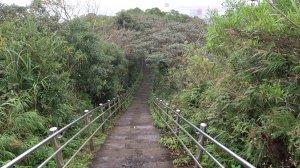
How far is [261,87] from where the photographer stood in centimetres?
396

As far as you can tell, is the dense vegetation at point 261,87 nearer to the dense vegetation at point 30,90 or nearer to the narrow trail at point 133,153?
the narrow trail at point 133,153

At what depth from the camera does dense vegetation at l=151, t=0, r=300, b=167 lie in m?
3.62

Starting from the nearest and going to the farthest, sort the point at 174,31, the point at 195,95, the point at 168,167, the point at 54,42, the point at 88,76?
the point at 168,167, the point at 54,42, the point at 195,95, the point at 88,76, the point at 174,31

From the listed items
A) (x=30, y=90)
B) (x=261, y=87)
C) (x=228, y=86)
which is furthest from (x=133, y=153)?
(x=261, y=87)

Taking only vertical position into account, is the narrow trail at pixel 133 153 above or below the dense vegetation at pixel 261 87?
below

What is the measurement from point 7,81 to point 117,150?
2.66 meters

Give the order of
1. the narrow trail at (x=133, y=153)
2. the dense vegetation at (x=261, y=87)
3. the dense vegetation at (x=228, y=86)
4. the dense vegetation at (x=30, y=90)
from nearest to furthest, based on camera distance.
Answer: the dense vegetation at (x=261, y=87) < the dense vegetation at (x=228, y=86) < the narrow trail at (x=133, y=153) < the dense vegetation at (x=30, y=90)

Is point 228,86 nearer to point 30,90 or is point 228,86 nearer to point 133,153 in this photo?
point 133,153

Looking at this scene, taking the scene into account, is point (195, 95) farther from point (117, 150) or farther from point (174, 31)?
point (174, 31)

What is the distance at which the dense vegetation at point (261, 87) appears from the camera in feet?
11.9

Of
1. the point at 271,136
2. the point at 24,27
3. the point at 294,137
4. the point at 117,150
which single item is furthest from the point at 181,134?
the point at 24,27

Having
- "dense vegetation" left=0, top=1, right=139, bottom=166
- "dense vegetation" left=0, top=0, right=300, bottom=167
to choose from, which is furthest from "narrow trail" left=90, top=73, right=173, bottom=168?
"dense vegetation" left=0, top=1, right=139, bottom=166

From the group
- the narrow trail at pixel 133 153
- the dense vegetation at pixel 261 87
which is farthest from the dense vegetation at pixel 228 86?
the narrow trail at pixel 133 153

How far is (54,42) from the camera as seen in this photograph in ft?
24.6
